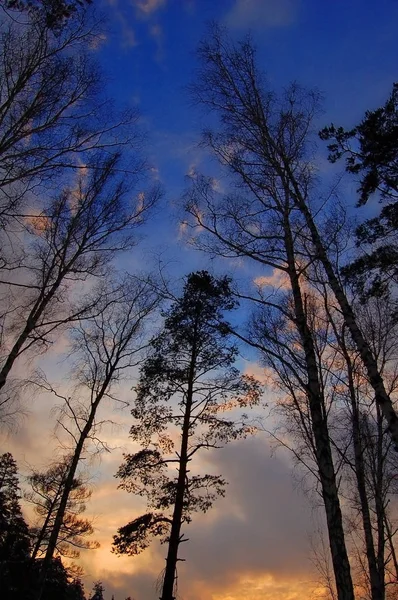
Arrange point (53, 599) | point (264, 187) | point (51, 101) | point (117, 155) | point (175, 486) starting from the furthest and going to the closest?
point (53, 599)
point (175, 486)
point (117, 155)
point (264, 187)
point (51, 101)

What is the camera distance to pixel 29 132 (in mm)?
6770

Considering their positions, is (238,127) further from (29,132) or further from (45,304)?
(45,304)

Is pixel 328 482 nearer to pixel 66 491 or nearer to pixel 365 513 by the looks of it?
pixel 365 513

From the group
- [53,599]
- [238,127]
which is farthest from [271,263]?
[53,599]

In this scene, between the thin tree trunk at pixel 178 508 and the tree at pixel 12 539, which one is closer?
the thin tree trunk at pixel 178 508

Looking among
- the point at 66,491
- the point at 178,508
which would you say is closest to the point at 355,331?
the point at 178,508

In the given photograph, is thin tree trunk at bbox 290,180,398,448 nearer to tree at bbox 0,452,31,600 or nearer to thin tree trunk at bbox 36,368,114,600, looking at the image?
thin tree trunk at bbox 36,368,114,600

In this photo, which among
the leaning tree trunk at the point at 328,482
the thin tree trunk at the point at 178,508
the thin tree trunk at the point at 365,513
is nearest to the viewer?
the leaning tree trunk at the point at 328,482

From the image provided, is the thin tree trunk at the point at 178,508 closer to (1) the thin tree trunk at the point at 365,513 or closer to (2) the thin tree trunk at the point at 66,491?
(2) the thin tree trunk at the point at 66,491

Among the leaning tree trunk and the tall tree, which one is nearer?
the leaning tree trunk

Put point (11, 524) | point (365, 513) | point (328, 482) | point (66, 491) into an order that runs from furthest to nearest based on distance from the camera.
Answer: point (11, 524) < point (66, 491) < point (365, 513) < point (328, 482)

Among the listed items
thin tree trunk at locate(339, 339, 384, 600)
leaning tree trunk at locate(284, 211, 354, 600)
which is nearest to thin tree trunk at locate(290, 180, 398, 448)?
leaning tree trunk at locate(284, 211, 354, 600)

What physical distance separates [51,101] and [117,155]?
321 cm

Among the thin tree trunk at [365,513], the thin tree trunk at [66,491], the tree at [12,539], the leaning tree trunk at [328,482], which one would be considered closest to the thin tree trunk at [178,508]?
the thin tree trunk at [66,491]
